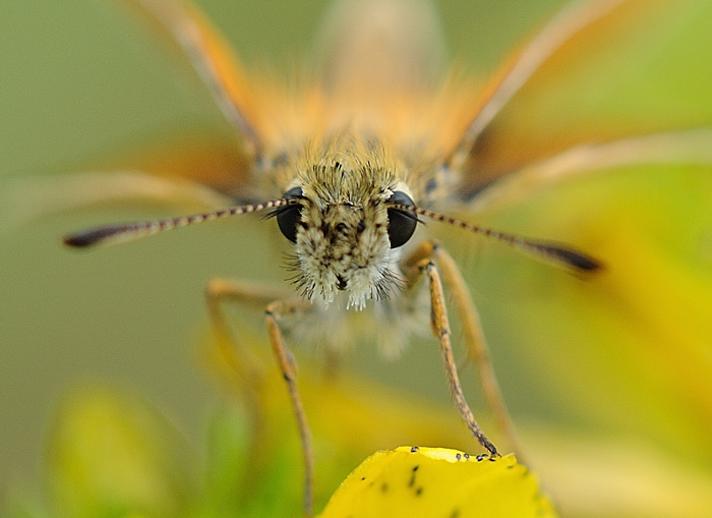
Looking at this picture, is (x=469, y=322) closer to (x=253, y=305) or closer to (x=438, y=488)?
(x=253, y=305)

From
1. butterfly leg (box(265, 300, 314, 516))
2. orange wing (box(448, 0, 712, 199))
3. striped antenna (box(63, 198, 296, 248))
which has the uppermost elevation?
orange wing (box(448, 0, 712, 199))

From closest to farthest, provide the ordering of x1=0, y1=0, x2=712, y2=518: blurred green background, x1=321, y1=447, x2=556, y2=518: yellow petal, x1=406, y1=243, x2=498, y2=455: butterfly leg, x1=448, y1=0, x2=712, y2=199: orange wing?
x1=321, y1=447, x2=556, y2=518: yellow petal
x1=406, y1=243, x2=498, y2=455: butterfly leg
x1=448, y1=0, x2=712, y2=199: orange wing
x1=0, y1=0, x2=712, y2=518: blurred green background

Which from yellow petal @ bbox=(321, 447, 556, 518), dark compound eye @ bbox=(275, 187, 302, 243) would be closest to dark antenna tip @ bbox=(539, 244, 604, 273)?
dark compound eye @ bbox=(275, 187, 302, 243)

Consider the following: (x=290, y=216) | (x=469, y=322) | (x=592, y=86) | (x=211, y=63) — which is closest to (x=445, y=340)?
(x=469, y=322)

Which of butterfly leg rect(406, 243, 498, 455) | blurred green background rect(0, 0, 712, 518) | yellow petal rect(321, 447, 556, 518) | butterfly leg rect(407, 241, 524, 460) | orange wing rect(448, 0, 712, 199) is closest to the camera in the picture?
yellow petal rect(321, 447, 556, 518)

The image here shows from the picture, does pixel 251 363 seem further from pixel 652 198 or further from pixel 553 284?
pixel 652 198

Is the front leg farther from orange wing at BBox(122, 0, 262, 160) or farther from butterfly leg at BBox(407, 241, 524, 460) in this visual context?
orange wing at BBox(122, 0, 262, 160)

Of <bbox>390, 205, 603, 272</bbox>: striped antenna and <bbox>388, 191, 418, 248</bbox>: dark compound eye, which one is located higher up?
<bbox>388, 191, 418, 248</bbox>: dark compound eye
